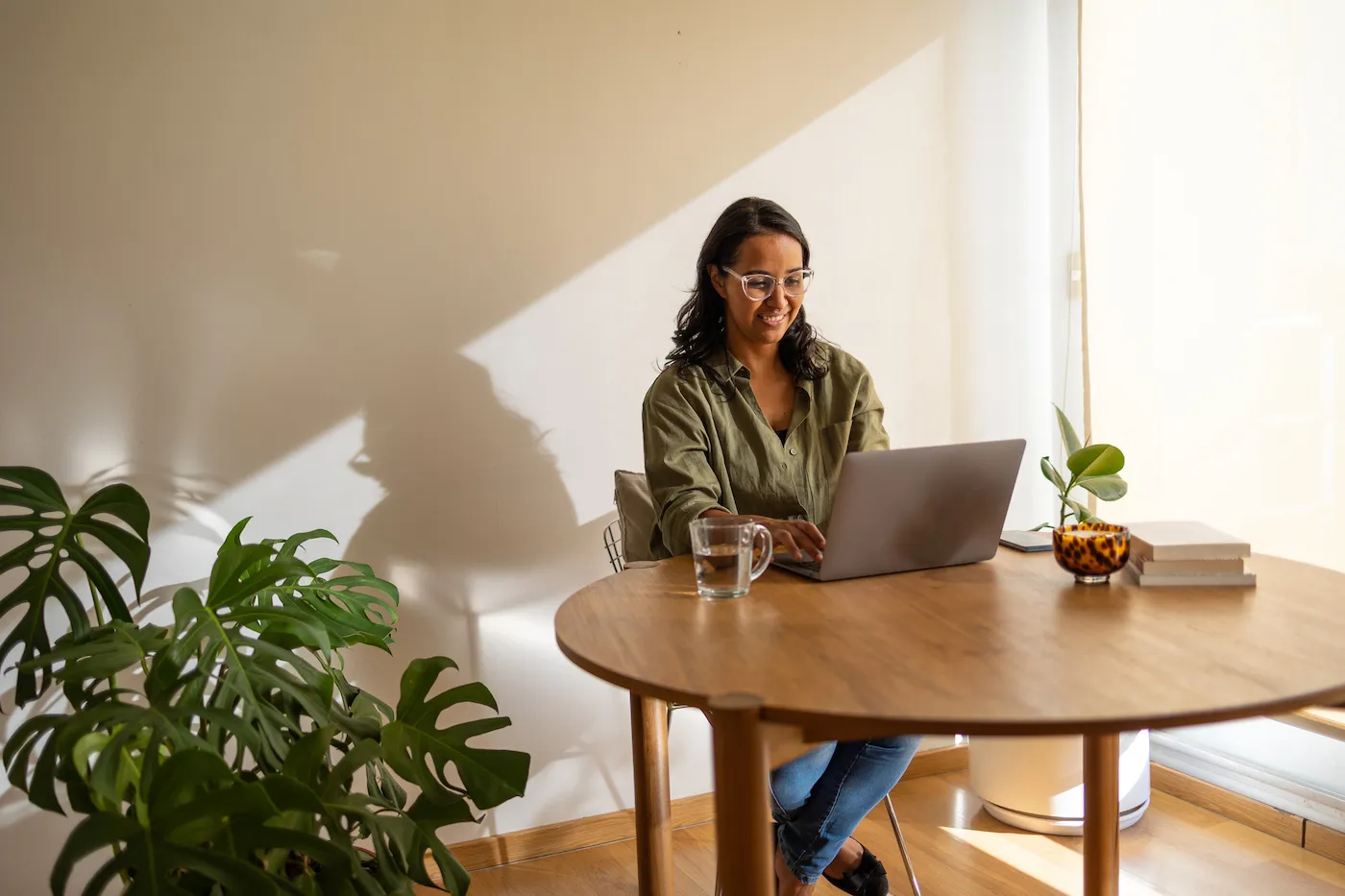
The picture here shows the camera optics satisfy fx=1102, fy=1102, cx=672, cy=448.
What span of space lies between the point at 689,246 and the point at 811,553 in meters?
1.29

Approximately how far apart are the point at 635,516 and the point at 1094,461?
3.07 ft

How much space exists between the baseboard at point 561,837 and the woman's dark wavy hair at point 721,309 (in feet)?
3.76

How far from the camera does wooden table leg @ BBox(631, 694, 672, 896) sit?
177 centimetres

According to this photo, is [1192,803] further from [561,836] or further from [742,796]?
[742,796]

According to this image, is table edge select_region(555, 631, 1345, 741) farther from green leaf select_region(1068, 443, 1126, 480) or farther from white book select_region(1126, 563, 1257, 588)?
green leaf select_region(1068, 443, 1126, 480)

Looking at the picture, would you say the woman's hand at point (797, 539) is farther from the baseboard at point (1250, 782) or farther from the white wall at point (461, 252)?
the baseboard at point (1250, 782)

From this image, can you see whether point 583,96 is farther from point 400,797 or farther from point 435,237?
point 400,797

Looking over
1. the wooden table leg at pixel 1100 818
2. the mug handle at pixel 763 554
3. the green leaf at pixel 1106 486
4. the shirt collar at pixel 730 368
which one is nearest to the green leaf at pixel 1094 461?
the green leaf at pixel 1106 486

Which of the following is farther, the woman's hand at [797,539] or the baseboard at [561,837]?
the baseboard at [561,837]

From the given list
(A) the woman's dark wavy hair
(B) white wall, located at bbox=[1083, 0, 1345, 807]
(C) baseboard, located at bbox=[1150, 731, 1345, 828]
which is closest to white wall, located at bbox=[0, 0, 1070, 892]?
(B) white wall, located at bbox=[1083, 0, 1345, 807]

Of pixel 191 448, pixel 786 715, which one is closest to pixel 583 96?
pixel 191 448

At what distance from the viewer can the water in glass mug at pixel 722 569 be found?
152 cm

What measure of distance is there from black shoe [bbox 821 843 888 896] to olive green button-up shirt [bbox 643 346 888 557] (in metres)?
0.66

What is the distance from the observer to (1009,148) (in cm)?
311
